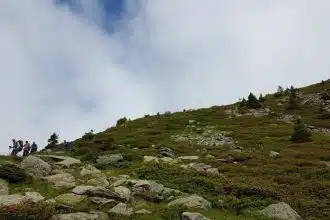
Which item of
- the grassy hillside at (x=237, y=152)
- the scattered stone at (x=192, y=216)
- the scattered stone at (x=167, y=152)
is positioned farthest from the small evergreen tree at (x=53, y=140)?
the scattered stone at (x=192, y=216)

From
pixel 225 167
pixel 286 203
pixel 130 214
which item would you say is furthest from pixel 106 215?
pixel 225 167

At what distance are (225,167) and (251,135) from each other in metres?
17.7

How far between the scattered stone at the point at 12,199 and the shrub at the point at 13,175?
148 inches

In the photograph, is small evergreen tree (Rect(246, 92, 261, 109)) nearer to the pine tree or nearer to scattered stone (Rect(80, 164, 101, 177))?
the pine tree

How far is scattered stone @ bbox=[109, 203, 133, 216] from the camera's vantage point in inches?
1049

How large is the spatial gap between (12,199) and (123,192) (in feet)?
18.7

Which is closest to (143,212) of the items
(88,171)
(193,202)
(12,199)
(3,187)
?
(193,202)

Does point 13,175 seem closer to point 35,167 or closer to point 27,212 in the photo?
point 35,167

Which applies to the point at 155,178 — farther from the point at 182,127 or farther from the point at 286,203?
the point at 182,127

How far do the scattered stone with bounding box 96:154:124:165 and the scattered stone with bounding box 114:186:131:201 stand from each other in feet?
37.0

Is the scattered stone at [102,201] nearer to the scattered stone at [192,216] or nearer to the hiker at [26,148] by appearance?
the scattered stone at [192,216]

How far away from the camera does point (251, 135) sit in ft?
189

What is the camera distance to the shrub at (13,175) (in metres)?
32.1

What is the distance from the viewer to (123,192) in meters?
30.2
